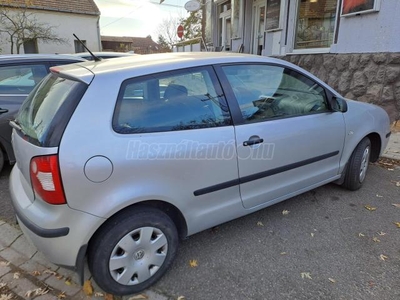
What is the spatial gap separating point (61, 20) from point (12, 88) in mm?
15901

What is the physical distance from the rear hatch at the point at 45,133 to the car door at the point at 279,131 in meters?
1.16

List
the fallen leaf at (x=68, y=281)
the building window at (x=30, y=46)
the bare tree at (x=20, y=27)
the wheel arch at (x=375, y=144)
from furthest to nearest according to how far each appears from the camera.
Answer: the building window at (x=30, y=46), the bare tree at (x=20, y=27), the wheel arch at (x=375, y=144), the fallen leaf at (x=68, y=281)

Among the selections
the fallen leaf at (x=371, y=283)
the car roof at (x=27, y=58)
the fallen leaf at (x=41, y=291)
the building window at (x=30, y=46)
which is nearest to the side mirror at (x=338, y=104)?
the fallen leaf at (x=371, y=283)

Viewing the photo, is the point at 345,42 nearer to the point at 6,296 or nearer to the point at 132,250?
the point at 132,250

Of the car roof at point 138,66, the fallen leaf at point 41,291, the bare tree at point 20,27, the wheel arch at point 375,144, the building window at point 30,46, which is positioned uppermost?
the bare tree at point 20,27

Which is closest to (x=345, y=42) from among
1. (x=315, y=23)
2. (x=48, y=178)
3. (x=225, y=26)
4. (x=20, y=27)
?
(x=315, y=23)

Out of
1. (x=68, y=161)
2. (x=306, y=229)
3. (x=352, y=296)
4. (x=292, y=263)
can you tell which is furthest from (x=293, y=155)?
(x=68, y=161)

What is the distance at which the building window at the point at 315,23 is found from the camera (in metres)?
7.27

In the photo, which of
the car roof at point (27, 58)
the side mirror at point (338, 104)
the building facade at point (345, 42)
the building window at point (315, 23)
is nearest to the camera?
the side mirror at point (338, 104)

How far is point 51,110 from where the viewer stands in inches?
76.7

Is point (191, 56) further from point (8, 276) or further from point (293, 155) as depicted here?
point (8, 276)

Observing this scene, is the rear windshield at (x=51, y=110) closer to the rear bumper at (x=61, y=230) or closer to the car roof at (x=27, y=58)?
the rear bumper at (x=61, y=230)

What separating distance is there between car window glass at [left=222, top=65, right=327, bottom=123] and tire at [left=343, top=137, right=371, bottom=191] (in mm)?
802

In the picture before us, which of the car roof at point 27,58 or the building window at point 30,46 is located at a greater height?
the building window at point 30,46
